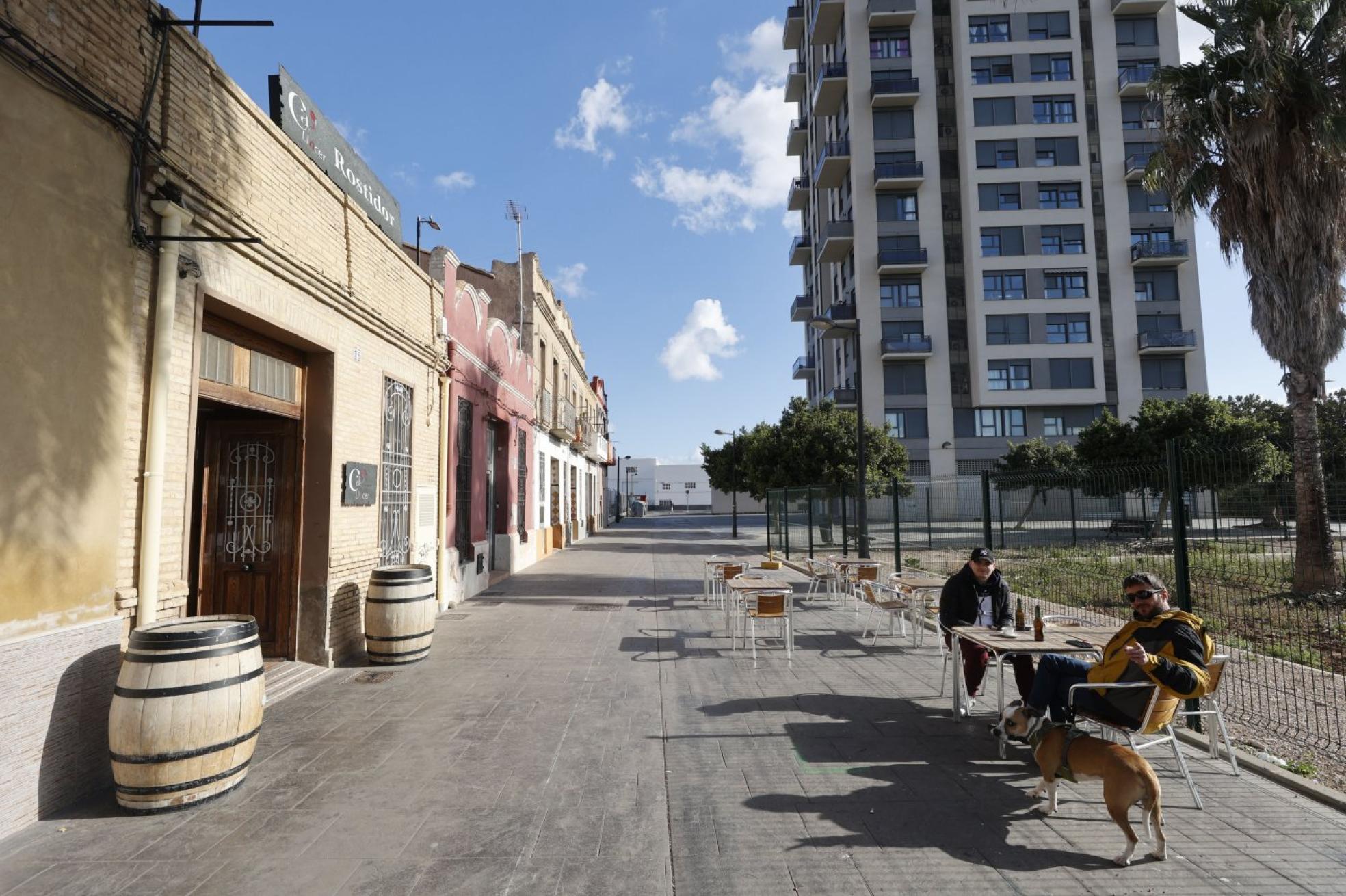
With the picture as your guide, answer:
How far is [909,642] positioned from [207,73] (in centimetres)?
882

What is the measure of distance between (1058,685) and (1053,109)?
159ft

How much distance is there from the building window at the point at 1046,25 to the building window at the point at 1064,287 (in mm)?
14556

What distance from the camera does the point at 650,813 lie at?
3840 mm

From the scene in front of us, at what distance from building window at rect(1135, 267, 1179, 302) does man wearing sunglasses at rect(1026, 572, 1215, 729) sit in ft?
155

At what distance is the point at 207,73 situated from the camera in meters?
5.22

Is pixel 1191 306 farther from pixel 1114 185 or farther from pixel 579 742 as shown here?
pixel 579 742

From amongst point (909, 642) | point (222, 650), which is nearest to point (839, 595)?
point (909, 642)

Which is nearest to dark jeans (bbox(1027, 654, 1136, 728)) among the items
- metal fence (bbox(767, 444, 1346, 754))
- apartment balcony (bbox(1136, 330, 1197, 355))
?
metal fence (bbox(767, 444, 1346, 754))

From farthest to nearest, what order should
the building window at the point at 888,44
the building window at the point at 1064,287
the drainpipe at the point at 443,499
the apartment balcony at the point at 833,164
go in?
the apartment balcony at the point at 833,164 < the building window at the point at 888,44 < the building window at the point at 1064,287 < the drainpipe at the point at 443,499

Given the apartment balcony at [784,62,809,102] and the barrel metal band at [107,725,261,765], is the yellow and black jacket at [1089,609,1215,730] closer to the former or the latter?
the barrel metal band at [107,725,261,765]

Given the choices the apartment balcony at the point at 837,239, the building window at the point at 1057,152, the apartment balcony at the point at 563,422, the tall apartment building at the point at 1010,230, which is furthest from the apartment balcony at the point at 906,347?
the apartment balcony at the point at 563,422

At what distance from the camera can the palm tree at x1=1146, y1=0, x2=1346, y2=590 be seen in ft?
34.5

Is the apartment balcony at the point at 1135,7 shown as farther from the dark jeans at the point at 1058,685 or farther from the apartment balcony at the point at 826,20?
the dark jeans at the point at 1058,685

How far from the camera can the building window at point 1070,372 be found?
138 ft
